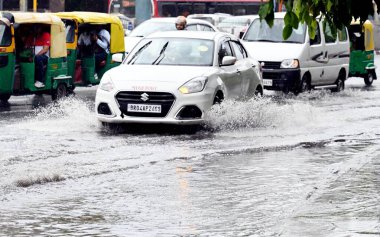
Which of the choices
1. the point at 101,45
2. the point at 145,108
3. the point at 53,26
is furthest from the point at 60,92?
the point at 145,108

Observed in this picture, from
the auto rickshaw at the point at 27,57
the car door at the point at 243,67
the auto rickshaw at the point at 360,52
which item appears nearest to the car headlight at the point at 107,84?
the car door at the point at 243,67

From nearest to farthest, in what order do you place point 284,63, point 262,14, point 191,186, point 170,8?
1. point 262,14
2. point 191,186
3. point 284,63
4. point 170,8

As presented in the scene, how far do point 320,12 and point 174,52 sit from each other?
10145 millimetres

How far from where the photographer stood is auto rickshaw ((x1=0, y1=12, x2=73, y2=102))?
22422mm

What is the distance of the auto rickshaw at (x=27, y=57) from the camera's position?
22422 mm

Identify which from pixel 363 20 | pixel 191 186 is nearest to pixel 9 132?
pixel 191 186

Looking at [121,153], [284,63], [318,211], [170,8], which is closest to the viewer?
[318,211]

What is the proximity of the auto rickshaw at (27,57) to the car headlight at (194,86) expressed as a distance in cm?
558

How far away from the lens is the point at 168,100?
17469 mm

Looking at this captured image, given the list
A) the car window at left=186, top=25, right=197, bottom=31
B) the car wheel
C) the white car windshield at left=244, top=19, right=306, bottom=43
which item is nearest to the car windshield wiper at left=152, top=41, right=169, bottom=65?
the car wheel

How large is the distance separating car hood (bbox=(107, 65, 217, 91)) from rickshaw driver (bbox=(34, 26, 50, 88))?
523 centimetres

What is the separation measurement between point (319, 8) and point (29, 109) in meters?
14.0

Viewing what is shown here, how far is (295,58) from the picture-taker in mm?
26234

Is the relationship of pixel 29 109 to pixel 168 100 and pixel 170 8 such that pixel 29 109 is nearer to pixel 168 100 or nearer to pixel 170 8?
pixel 168 100
